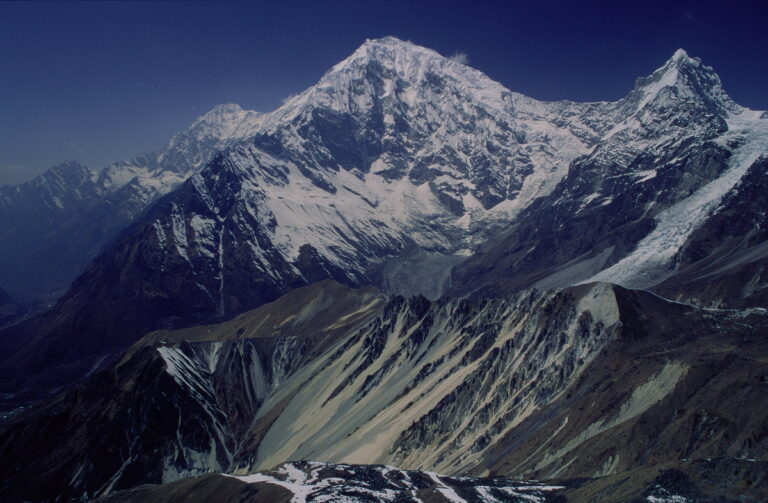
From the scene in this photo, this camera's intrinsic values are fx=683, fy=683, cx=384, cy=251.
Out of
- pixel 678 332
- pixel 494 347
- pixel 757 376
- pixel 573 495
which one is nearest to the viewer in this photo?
pixel 573 495

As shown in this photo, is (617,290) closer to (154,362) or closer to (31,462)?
(154,362)

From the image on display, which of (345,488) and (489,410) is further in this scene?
(489,410)

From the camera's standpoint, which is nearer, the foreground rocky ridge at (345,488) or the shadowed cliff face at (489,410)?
the foreground rocky ridge at (345,488)

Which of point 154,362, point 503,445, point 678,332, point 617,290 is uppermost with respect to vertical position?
point 154,362

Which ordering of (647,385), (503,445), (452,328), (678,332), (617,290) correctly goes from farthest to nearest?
(452,328)
(617,290)
(678,332)
(503,445)
(647,385)

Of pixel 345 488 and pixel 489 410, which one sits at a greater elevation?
pixel 345 488

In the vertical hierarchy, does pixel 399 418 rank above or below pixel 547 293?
below

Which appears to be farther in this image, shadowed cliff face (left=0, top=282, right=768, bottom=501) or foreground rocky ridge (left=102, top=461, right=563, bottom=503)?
shadowed cliff face (left=0, top=282, right=768, bottom=501)

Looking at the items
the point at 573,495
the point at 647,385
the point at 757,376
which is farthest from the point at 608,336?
the point at 573,495
